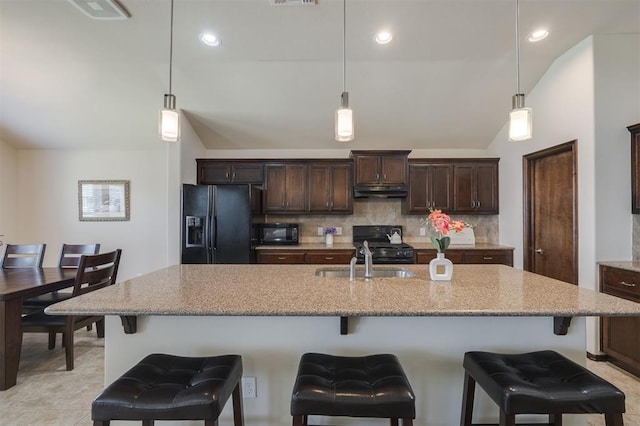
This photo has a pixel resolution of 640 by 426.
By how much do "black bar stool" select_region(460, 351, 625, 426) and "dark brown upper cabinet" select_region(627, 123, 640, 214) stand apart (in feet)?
7.36

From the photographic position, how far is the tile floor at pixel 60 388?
2055mm

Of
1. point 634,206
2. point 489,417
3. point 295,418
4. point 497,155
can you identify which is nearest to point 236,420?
point 295,418

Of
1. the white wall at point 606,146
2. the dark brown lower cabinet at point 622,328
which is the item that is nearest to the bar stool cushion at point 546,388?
the dark brown lower cabinet at point 622,328

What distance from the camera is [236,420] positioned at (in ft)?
4.96

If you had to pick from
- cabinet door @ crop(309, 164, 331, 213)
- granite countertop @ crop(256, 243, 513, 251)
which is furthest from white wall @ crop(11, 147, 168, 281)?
cabinet door @ crop(309, 164, 331, 213)

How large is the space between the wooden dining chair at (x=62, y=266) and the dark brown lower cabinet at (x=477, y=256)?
3.92m

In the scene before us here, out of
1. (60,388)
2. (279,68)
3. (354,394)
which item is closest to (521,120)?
(354,394)

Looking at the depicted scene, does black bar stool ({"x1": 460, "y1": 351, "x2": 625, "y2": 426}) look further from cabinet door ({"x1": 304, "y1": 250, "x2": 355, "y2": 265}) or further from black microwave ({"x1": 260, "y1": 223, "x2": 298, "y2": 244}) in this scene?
black microwave ({"x1": 260, "y1": 223, "x2": 298, "y2": 244})

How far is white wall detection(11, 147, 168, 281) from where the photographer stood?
15.5 ft

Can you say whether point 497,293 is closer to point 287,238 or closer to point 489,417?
point 489,417

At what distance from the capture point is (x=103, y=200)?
4.74m

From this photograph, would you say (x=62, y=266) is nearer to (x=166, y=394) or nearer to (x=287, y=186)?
(x=287, y=186)

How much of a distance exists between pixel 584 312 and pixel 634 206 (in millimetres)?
2229

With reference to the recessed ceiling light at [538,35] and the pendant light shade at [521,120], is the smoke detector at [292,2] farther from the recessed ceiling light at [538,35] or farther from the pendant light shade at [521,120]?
the recessed ceiling light at [538,35]
